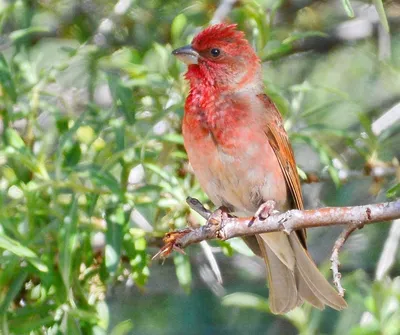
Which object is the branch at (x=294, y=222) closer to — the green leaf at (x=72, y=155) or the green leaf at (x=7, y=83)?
the green leaf at (x=72, y=155)

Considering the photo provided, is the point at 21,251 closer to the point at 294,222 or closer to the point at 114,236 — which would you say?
the point at 114,236

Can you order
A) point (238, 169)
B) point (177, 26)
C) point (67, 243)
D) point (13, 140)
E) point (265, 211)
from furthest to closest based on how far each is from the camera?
point (177, 26), point (13, 140), point (238, 169), point (67, 243), point (265, 211)

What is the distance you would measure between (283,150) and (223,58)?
628mm

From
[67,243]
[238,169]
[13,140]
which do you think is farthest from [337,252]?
[13,140]

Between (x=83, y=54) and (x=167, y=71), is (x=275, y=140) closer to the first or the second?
(x=167, y=71)

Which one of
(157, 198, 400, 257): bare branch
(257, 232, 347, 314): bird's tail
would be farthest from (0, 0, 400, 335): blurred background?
(157, 198, 400, 257): bare branch

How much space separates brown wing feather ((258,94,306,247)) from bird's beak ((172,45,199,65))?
0.42 meters

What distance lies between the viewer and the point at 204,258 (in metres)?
6.92

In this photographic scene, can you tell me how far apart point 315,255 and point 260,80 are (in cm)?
167

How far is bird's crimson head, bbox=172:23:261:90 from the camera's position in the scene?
586 cm

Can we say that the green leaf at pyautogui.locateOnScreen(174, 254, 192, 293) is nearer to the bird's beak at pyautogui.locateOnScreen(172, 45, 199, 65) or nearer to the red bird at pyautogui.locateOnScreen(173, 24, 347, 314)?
the red bird at pyautogui.locateOnScreen(173, 24, 347, 314)

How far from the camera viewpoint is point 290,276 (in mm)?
5676

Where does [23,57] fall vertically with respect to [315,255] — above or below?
above

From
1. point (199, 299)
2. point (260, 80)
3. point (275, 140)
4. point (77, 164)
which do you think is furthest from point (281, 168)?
point (199, 299)
